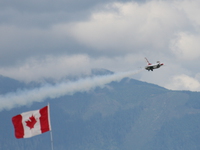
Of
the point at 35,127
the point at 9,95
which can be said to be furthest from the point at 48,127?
the point at 9,95

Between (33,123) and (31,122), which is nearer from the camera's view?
(33,123)

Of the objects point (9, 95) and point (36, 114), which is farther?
point (9, 95)

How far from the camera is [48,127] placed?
106 m

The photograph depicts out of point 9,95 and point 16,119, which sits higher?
point 9,95

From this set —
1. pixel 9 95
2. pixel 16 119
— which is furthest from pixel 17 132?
pixel 9 95

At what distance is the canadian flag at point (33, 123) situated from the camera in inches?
4200

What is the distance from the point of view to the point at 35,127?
10744cm

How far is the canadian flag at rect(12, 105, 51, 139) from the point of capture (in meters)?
107

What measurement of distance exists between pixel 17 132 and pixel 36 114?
5.43 metres

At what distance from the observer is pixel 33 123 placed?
106688mm

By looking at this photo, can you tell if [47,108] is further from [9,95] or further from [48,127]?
[9,95]

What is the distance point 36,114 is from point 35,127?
2529mm

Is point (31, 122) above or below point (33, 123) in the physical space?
above

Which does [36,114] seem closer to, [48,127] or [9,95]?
[48,127]
